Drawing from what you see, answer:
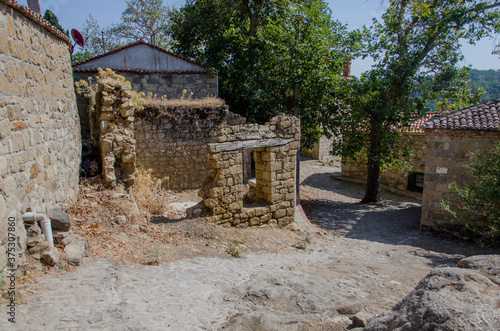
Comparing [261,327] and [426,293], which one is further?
[261,327]

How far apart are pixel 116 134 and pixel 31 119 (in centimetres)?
295

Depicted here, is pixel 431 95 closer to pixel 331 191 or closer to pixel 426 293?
pixel 331 191

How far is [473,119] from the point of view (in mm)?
10156

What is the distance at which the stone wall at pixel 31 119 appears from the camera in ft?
12.6

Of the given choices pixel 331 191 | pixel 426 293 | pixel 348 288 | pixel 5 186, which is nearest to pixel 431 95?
pixel 331 191

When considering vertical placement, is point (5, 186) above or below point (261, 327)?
above

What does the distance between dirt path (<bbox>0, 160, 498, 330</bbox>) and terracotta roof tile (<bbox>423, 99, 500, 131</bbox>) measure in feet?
14.1

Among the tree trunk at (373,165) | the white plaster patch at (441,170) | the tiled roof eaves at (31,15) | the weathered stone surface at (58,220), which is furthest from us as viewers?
the tree trunk at (373,165)

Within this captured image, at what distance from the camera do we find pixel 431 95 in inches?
499

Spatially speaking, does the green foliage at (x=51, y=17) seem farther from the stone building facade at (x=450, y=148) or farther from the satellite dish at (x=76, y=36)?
the stone building facade at (x=450, y=148)

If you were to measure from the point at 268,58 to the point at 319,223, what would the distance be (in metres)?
7.36

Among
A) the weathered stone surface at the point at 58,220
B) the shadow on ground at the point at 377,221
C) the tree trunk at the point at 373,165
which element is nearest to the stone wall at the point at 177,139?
the shadow on ground at the point at 377,221

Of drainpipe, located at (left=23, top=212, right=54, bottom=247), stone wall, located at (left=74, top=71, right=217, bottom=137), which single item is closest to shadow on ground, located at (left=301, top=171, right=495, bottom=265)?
stone wall, located at (left=74, top=71, right=217, bottom=137)

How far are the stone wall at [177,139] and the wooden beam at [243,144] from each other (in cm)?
394
